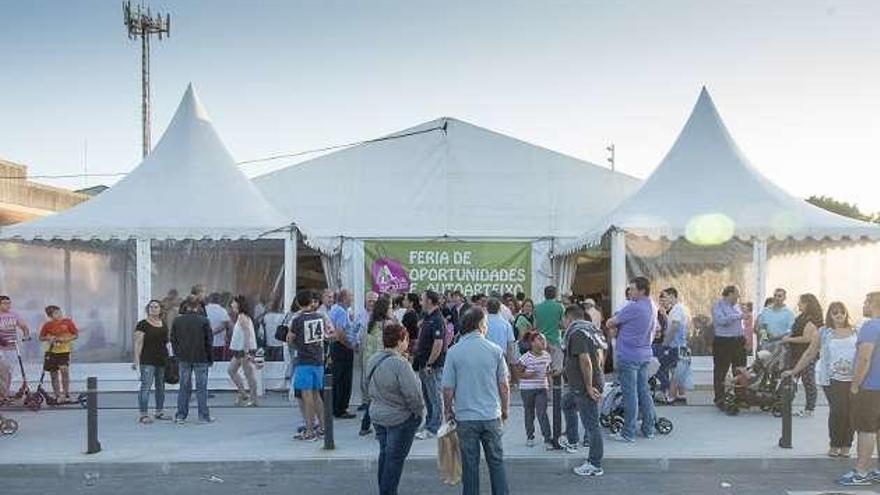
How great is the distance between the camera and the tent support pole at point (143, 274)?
1422 centimetres

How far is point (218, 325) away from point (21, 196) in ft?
43.0

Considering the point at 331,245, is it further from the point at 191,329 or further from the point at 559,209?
the point at 191,329

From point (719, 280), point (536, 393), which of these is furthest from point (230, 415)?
point (719, 280)

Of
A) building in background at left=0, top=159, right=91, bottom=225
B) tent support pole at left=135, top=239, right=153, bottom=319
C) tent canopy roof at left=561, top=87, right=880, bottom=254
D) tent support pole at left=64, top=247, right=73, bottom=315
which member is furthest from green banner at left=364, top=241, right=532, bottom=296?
building in background at left=0, top=159, right=91, bottom=225

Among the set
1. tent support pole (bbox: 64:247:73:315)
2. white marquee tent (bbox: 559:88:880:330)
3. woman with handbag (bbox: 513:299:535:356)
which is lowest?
woman with handbag (bbox: 513:299:535:356)

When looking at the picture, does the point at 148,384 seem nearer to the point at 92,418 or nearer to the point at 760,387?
the point at 92,418

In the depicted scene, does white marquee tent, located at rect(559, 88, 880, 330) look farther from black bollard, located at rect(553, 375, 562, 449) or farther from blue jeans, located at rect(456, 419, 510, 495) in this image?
blue jeans, located at rect(456, 419, 510, 495)

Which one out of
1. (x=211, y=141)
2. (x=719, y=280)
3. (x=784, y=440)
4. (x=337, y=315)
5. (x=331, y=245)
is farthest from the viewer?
(x=331, y=245)

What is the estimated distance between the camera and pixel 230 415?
38.0 feet

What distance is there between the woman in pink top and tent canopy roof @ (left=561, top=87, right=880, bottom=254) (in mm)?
4870

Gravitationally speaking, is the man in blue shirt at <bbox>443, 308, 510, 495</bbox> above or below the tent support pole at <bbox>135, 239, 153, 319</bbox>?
below

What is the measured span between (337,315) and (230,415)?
6.45ft

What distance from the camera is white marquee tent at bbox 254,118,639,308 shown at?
1858cm

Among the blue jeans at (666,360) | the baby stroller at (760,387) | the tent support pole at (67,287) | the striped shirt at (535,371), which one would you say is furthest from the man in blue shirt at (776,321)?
the tent support pole at (67,287)
